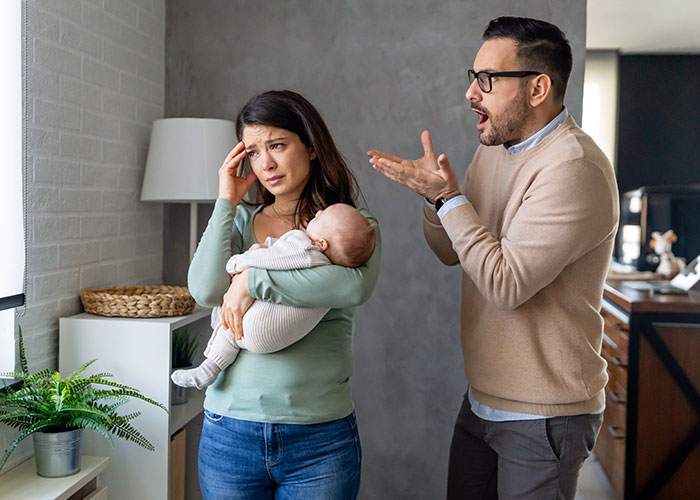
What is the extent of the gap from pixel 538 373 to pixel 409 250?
116 cm

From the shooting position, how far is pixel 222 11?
2.71 m

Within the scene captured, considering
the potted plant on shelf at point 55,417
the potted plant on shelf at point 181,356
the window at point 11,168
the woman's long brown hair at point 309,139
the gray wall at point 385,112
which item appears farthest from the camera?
the gray wall at point 385,112

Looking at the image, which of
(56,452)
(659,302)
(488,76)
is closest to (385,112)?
(488,76)

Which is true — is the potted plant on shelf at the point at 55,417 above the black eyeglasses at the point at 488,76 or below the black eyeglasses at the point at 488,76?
below

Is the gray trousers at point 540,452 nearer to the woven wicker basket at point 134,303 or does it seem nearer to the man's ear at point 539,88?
the man's ear at point 539,88

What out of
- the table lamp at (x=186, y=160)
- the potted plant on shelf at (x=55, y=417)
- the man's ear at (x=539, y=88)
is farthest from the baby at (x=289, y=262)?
the table lamp at (x=186, y=160)

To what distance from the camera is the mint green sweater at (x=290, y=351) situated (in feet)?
4.76

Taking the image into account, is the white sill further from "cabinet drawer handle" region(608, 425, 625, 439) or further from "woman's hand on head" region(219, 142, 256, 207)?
"cabinet drawer handle" region(608, 425, 625, 439)

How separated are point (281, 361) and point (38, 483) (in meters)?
0.76

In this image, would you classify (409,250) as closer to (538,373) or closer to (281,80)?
(281,80)

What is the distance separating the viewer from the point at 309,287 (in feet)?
4.73

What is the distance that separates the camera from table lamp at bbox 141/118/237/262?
236cm

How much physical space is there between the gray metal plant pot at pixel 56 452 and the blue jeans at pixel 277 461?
456 mm

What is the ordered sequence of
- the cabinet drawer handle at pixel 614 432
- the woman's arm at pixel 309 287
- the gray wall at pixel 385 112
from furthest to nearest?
the cabinet drawer handle at pixel 614 432 < the gray wall at pixel 385 112 < the woman's arm at pixel 309 287
